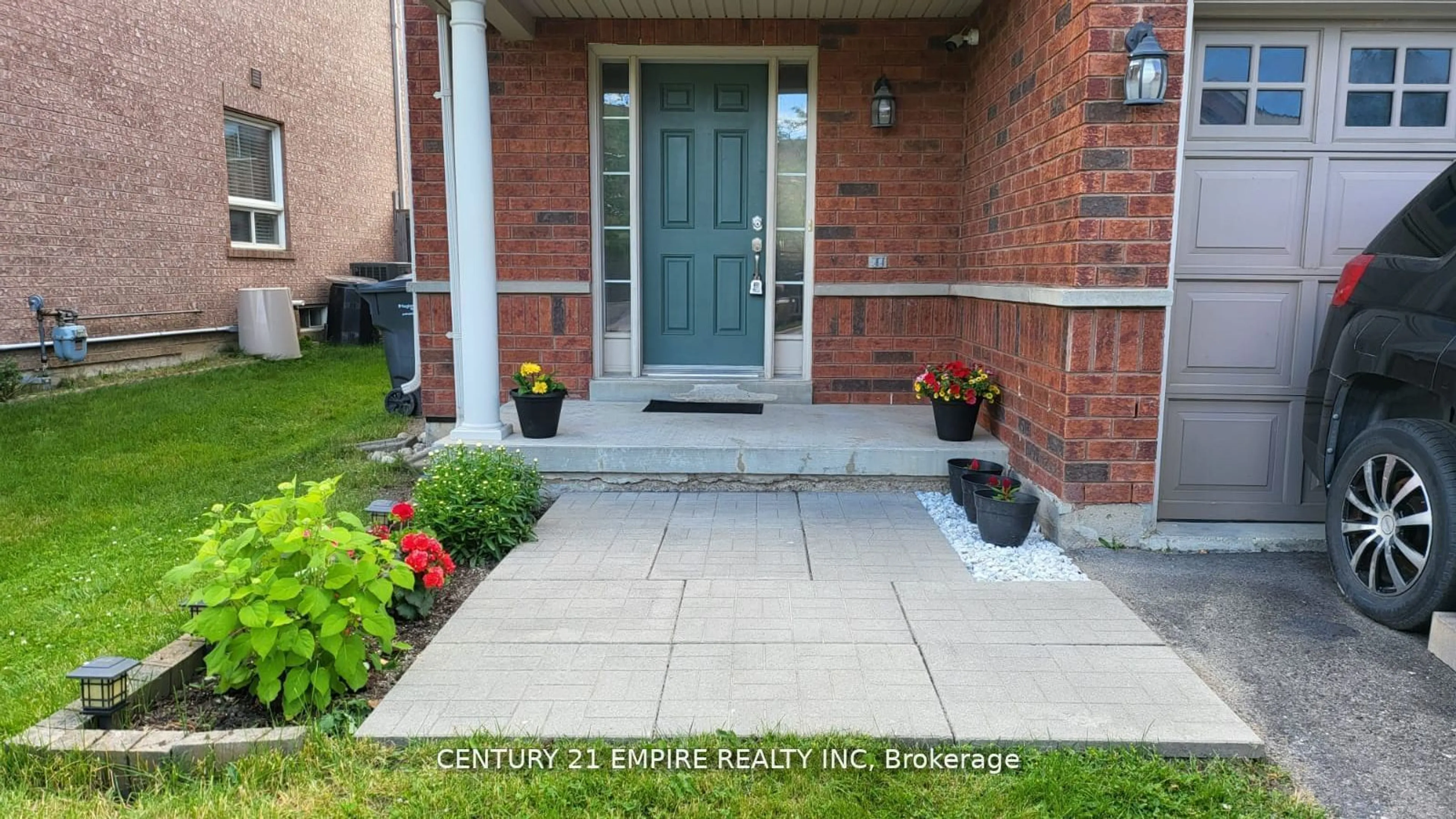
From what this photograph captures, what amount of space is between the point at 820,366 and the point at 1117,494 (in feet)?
8.58

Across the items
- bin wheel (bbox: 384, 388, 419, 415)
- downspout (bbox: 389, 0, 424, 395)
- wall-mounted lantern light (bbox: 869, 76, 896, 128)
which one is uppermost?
downspout (bbox: 389, 0, 424, 395)

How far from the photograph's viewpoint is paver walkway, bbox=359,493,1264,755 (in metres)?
2.64

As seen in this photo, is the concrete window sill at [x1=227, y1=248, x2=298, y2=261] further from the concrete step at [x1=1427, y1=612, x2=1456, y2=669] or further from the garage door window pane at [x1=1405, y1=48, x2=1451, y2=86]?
the concrete step at [x1=1427, y1=612, x2=1456, y2=669]

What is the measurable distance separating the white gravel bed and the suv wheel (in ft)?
3.20

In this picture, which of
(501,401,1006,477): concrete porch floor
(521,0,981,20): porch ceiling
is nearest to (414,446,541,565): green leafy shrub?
(501,401,1006,477): concrete porch floor

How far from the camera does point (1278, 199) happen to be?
13.9ft

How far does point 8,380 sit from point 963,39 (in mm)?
8270

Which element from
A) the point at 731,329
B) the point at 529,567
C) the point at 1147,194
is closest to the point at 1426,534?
the point at 1147,194

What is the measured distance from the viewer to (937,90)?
620 centimetres

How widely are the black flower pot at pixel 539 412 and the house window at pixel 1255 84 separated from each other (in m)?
3.46

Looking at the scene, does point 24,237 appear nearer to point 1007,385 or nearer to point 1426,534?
point 1007,385

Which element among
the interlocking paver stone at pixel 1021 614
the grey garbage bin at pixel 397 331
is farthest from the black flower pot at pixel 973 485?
the grey garbage bin at pixel 397 331

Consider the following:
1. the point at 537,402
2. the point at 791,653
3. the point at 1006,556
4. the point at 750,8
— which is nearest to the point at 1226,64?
the point at 1006,556

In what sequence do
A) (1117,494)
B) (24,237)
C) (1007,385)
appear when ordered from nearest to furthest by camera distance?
(1117,494), (1007,385), (24,237)
